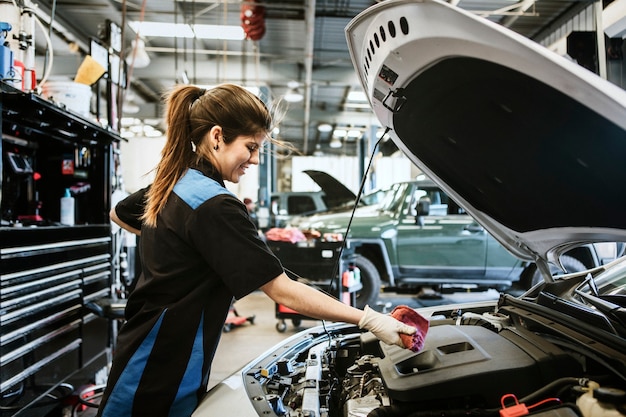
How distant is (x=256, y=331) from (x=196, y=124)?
13.9 feet

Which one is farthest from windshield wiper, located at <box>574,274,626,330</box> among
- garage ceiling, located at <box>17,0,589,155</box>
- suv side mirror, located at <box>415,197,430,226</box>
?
garage ceiling, located at <box>17,0,589,155</box>

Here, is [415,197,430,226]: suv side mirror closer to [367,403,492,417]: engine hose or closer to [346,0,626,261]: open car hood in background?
[346,0,626,261]: open car hood in background

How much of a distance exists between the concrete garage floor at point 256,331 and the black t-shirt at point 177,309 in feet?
5.90

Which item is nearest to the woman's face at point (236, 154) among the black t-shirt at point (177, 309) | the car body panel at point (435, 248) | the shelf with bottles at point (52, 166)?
the black t-shirt at point (177, 309)

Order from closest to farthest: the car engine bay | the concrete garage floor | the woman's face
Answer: the car engine bay < the woman's face < the concrete garage floor

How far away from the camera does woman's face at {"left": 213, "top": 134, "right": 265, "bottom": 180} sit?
1.31 meters

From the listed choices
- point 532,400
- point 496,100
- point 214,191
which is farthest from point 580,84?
point 214,191

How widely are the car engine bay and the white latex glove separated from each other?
107 mm

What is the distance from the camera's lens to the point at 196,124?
131 cm

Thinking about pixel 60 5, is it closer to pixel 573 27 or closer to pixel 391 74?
pixel 391 74

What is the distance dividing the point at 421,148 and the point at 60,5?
8576 millimetres

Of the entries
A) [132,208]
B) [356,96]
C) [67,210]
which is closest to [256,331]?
[67,210]

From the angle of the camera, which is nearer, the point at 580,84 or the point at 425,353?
the point at 580,84

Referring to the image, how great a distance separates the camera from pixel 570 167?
4.28ft
